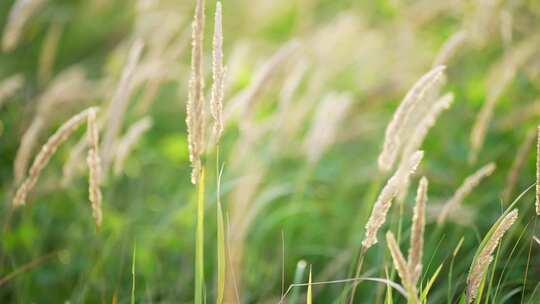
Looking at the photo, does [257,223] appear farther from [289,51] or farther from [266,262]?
[289,51]

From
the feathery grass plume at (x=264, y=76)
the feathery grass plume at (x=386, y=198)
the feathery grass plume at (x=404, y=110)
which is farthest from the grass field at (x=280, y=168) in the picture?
the feathery grass plume at (x=386, y=198)

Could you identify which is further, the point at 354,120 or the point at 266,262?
the point at 354,120

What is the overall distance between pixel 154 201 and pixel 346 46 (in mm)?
1984

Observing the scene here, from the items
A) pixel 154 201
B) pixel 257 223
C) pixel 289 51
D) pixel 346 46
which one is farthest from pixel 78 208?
pixel 346 46

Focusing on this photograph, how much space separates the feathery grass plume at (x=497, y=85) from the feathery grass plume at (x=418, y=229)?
43.3 inches

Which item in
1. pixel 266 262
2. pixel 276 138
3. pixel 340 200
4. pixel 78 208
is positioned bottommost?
pixel 266 262

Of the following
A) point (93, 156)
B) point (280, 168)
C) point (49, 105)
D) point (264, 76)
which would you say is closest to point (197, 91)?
point (93, 156)

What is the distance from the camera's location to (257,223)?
3.12m

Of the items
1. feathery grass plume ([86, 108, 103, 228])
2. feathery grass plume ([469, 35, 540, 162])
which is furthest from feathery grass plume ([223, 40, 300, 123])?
feathery grass plume ([469, 35, 540, 162])

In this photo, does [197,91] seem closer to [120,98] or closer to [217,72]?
[217,72]

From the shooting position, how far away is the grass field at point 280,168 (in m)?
2.26

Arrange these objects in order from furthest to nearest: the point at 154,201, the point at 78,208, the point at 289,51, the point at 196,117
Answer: the point at 154,201
the point at 78,208
the point at 289,51
the point at 196,117

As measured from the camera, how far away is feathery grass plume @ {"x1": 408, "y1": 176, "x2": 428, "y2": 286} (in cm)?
113

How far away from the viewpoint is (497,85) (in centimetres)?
231
